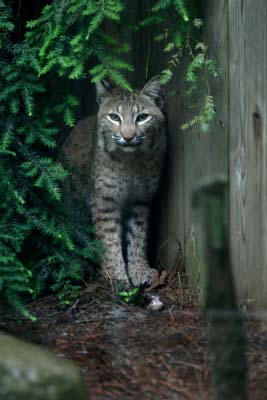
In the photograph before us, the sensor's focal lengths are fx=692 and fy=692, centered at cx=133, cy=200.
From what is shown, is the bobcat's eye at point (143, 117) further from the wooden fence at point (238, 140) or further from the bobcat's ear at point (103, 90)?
the bobcat's ear at point (103, 90)

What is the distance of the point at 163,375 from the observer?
3.39m

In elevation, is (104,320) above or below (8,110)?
below

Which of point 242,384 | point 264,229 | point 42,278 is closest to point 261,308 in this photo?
point 264,229

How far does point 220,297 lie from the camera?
212 cm

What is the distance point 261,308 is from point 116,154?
6.08 feet

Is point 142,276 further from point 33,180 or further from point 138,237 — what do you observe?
point 33,180

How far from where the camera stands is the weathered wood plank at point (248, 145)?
3.93 m

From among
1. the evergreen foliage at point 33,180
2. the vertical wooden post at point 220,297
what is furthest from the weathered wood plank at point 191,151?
the vertical wooden post at point 220,297

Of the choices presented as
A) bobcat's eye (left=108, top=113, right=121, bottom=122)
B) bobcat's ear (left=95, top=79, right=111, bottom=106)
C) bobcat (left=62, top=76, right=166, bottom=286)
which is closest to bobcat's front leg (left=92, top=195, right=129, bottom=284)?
bobcat (left=62, top=76, right=166, bottom=286)

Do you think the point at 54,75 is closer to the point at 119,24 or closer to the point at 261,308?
the point at 119,24

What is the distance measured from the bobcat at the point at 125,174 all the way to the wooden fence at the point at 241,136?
1.66 feet

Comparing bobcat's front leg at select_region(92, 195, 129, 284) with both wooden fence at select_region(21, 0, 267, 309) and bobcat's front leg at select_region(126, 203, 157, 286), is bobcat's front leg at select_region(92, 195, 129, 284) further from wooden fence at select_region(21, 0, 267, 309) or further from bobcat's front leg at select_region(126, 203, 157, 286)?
wooden fence at select_region(21, 0, 267, 309)

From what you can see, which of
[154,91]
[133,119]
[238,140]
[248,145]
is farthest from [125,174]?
[248,145]

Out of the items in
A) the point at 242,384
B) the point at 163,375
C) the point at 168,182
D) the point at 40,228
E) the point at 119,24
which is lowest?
the point at 163,375
